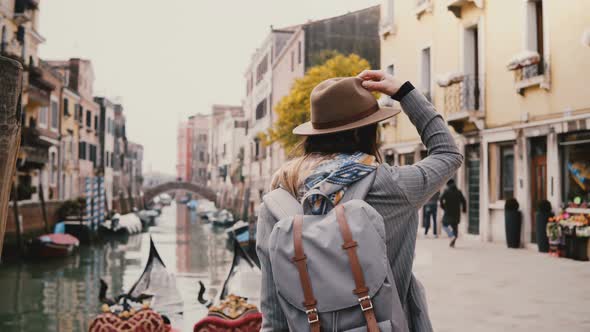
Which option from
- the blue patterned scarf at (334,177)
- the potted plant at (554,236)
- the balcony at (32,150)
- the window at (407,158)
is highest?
the balcony at (32,150)

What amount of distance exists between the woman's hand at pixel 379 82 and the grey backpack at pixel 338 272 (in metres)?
0.37

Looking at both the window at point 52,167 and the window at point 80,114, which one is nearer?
the window at point 52,167

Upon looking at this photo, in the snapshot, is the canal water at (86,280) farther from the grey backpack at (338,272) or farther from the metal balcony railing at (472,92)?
the metal balcony railing at (472,92)

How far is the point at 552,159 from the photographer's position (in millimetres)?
11391

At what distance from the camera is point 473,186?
14.7 metres

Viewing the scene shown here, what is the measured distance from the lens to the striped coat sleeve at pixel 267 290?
1599 mm

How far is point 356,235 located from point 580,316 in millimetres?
5275

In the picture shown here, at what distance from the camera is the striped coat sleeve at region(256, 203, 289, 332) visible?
1.60 metres

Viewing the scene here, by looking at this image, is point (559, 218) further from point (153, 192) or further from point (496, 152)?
point (153, 192)

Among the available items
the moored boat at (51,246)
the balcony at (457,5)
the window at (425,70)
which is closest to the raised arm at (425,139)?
the balcony at (457,5)

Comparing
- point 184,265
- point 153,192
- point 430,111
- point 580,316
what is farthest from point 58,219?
point 153,192

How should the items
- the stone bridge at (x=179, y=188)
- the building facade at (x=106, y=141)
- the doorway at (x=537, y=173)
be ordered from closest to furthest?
the doorway at (x=537, y=173) < the building facade at (x=106, y=141) < the stone bridge at (x=179, y=188)

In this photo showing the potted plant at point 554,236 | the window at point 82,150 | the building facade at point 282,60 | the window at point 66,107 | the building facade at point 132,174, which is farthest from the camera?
the building facade at point 132,174

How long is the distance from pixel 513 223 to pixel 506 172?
63.4 inches
